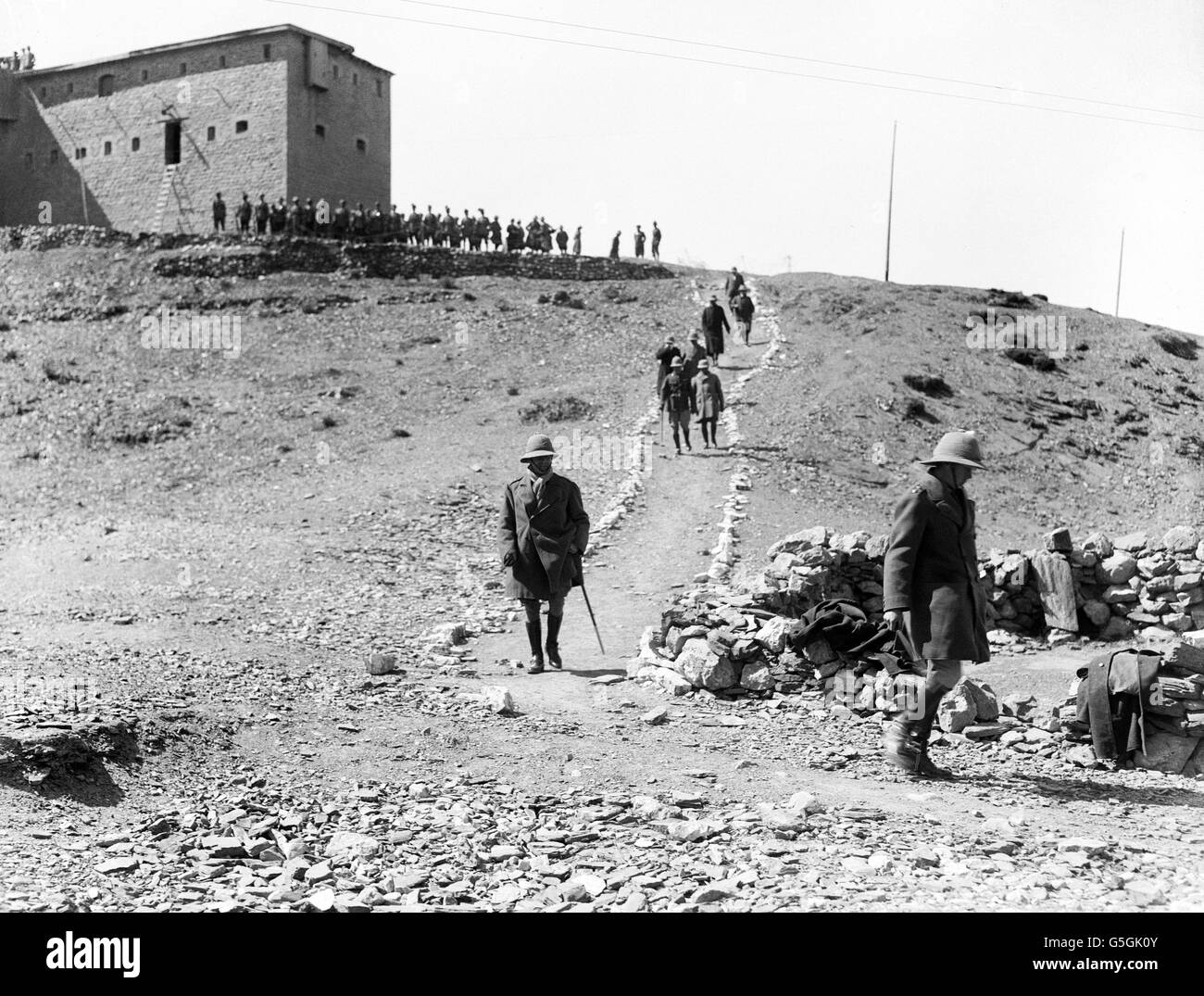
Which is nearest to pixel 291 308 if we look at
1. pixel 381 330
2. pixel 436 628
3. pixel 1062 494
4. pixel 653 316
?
pixel 381 330

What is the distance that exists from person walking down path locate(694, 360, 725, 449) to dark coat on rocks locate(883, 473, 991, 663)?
1345 cm

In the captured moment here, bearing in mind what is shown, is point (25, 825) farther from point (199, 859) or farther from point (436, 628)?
point (436, 628)

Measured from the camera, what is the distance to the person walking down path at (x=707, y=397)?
1962 cm

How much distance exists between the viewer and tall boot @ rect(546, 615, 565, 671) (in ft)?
30.2

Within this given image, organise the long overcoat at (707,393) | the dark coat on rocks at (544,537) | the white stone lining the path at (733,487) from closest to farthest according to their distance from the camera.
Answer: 1. the dark coat on rocks at (544,537)
2. the white stone lining the path at (733,487)
3. the long overcoat at (707,393)

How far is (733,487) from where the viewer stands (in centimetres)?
1766

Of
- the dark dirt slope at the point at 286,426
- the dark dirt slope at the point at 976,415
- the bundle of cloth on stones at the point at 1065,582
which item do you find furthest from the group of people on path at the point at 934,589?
the dark dirt slope at the point at 976,415

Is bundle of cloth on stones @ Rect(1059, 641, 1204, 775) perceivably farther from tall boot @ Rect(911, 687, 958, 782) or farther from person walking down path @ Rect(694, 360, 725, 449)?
person walking down path @ Rect(694, 360, 725, 449)

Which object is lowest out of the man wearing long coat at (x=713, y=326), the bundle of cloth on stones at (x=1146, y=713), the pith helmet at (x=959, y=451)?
the bundle of cloth on stones at (x=1146, y=713)

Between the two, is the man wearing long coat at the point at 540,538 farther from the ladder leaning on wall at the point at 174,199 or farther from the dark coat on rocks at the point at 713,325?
the ladder leaning on wall at the point at 174,199

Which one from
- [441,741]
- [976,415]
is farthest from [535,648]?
[976,415]

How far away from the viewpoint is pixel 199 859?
5102mm

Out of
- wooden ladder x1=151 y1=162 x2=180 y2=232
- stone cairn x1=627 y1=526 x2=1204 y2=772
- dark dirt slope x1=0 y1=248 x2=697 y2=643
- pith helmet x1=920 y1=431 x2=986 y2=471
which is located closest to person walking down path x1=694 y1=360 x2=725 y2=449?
dark dirt slope x1=0 y1=248 x2=697 y2=643

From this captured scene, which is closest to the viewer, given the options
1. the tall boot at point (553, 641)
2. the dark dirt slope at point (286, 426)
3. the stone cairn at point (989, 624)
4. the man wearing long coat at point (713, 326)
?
the stone cairn at point (989, 624)
